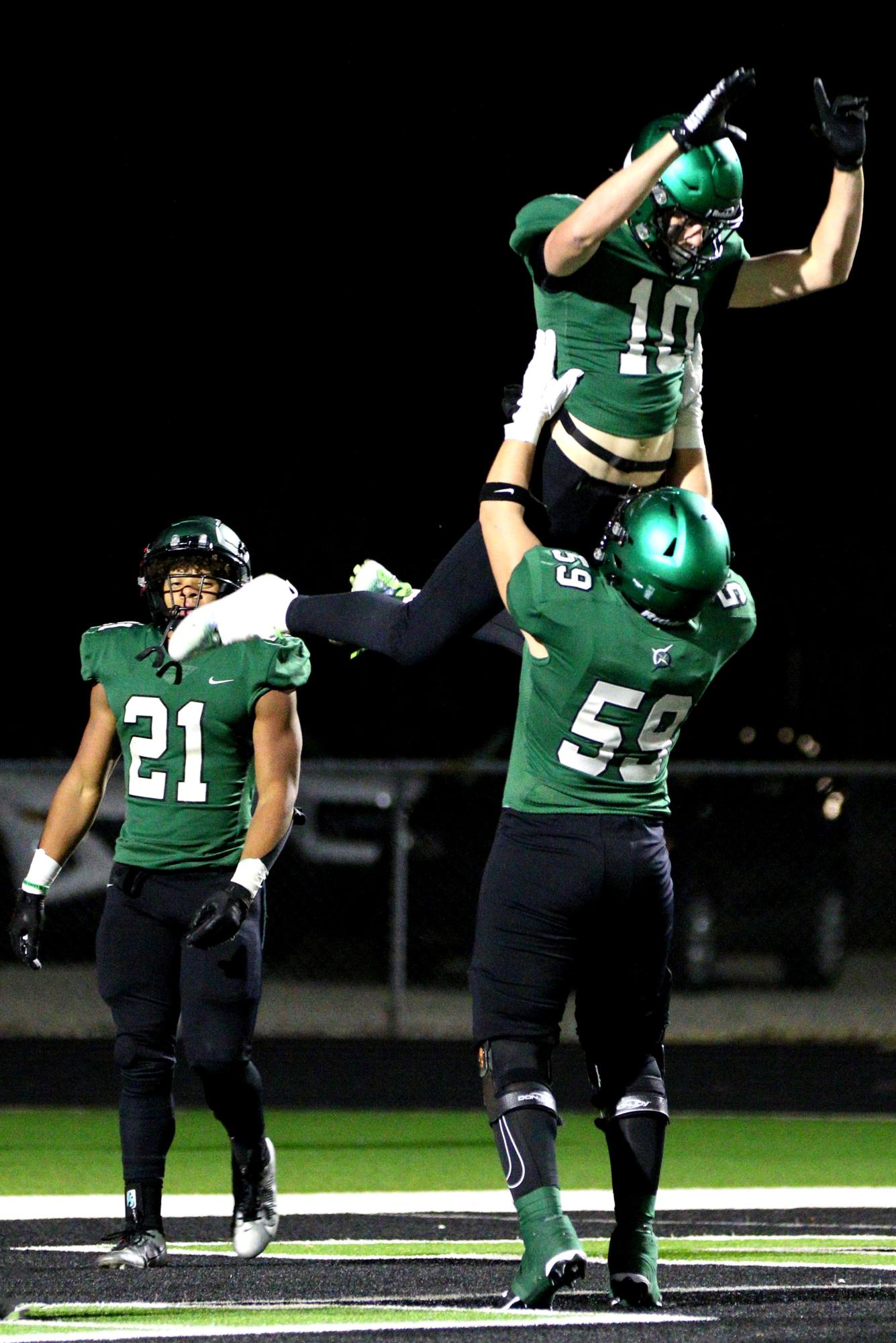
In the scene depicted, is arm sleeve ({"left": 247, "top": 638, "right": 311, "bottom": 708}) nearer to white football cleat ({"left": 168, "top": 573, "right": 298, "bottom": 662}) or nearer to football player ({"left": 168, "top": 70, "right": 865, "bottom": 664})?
white football cleat ({"left": 168, "top": 573, "right": 298, "bottom": 662})

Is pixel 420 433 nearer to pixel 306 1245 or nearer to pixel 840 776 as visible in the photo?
pixel 840 776

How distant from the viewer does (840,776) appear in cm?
1544

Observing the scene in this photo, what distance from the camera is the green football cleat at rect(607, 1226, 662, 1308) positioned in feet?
18.2

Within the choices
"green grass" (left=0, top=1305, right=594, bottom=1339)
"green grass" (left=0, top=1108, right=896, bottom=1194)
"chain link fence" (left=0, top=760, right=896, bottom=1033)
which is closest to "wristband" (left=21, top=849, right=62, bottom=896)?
"green grass" (left=0, top=1305, right=594, bottom=1339)

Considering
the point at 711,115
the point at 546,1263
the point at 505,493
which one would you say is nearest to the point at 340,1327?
the point at 546,1263

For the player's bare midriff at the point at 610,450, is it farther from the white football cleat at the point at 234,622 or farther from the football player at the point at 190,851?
the football player at the point at 190,851

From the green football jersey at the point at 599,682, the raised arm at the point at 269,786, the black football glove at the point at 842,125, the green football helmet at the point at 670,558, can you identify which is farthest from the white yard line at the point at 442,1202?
the black football glove at the point at 842,125

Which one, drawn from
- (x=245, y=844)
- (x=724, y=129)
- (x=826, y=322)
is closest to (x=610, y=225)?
(x=724, y=129)

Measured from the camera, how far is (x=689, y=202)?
225 inches

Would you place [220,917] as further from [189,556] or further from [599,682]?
[599,682]

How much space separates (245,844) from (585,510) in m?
1.55

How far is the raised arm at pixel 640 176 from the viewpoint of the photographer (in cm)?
539

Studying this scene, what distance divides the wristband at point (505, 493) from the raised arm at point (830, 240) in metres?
0.99

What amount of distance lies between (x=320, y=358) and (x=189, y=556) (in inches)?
566
